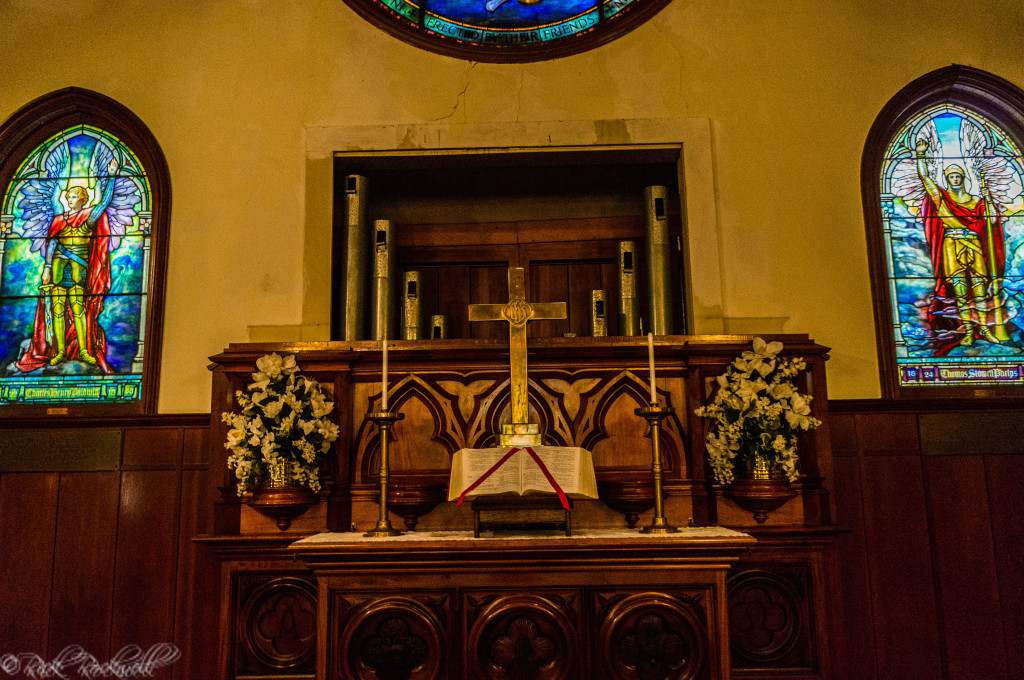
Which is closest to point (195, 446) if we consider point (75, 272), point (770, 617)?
point (75, 272)

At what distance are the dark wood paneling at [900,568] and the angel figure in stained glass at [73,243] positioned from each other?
4.73 m

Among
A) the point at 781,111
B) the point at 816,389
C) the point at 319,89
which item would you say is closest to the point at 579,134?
the point at 781,111

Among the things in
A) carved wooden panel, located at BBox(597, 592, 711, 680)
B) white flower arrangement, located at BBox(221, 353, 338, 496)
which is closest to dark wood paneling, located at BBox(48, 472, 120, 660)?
white flower arrangement, located at BBox(221, 353, 338, 496)

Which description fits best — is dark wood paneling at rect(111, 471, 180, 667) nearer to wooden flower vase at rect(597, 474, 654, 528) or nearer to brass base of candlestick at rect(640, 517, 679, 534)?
wooden flower vase at rect(597, 474, 654, 528)

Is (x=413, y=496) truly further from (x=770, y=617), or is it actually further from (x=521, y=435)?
(x=770, y=617)

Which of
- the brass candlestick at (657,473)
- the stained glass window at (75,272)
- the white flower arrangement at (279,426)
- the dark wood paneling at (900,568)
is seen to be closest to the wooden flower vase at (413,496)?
the white flower arrangement at (279,426)

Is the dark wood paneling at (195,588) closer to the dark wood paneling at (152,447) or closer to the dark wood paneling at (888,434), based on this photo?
the dark wood paneling at (152,447)

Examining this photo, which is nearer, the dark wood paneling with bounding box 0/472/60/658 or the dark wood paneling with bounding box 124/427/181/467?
the dark wood paneling with bounding box 0/472/60/658

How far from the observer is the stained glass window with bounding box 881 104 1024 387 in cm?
519

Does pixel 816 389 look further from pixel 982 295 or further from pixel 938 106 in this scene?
pixel 938 106

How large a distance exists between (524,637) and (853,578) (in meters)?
2.41

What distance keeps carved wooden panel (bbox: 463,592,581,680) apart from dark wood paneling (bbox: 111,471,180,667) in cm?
244

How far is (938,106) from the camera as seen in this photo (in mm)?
5559

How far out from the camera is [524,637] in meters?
3.28
